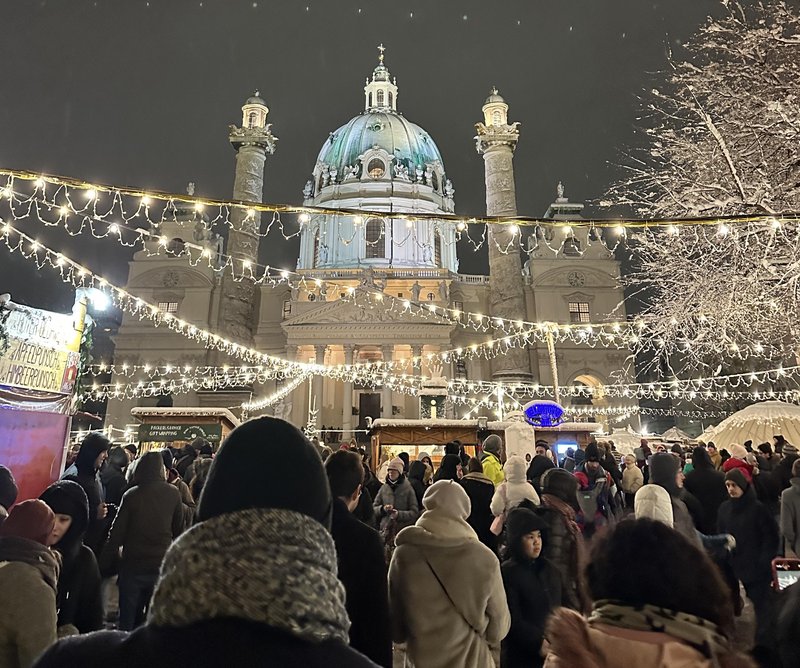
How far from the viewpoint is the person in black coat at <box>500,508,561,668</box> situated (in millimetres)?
3611

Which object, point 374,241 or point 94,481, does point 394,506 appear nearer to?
point 94,481

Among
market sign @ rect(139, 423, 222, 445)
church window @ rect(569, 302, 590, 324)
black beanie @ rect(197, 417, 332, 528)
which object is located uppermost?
church window @ rect(569, 302, 590, 324)

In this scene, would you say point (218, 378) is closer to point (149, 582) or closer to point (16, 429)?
point (16, 429)

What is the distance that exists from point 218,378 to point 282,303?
30.8ft

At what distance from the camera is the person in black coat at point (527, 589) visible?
3611 mm

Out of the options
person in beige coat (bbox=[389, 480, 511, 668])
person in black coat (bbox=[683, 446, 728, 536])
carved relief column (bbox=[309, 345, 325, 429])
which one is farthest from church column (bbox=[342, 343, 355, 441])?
person in beige coat (bbox=[389, 480, 511, 668])

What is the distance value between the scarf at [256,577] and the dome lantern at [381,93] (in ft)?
236

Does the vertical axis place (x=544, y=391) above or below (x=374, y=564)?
above

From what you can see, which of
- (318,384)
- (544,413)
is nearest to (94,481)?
(544,413)

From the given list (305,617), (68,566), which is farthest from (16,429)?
(305,617)

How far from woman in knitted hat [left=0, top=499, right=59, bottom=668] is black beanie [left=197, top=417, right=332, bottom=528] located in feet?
5.49

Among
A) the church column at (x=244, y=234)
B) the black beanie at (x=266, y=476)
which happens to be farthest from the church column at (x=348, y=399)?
the black beanie at (x=266, y=476)

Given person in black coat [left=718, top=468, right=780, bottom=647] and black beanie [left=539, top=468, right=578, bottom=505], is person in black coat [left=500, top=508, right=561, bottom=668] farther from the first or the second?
person in black coat [left=718, top=468, right=780, bottom=647]

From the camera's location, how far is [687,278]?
1284 centimetres
